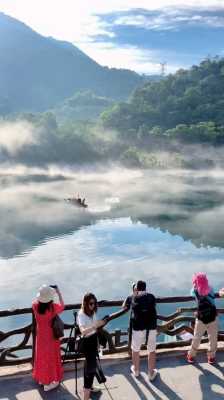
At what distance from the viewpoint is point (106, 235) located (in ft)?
183

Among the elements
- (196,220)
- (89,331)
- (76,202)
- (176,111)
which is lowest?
(196,220)

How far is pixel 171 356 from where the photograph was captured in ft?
28.3

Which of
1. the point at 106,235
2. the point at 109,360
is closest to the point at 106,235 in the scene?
the point at 106,235

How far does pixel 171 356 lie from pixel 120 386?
4.71 feet

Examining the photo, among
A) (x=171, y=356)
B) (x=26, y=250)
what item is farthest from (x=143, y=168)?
(x=171, y=356)

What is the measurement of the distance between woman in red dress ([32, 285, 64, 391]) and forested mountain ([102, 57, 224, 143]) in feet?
408

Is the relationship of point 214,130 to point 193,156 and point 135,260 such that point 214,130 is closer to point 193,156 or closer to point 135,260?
point 193,156

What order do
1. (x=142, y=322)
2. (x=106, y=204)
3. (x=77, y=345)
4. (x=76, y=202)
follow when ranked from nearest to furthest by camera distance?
1. (x=77, y=345)
2. (x=142, y=322)
3. (x=106, y=204)
4. (x=76, y=202)

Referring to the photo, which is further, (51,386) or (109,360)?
(109,360)

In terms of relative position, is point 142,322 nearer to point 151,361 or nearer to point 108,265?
point 151,361

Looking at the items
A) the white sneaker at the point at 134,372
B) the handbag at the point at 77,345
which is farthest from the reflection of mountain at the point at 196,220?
the handbag at the point at 77,345

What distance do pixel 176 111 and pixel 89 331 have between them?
146022 millimetres

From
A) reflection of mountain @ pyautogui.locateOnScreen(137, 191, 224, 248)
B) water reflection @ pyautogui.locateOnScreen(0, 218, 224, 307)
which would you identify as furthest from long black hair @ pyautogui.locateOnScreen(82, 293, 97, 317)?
reflection of mountain @ pyautogui.locateOnScreen(137, 191, 224, 248)

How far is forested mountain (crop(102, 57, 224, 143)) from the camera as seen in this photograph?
130875 mm
